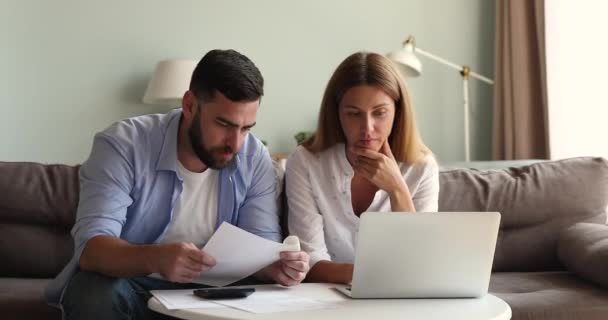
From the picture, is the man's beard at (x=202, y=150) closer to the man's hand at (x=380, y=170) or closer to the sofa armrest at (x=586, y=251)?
the man's hand at (x=380, y=170)

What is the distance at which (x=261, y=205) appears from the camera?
191 centimetres

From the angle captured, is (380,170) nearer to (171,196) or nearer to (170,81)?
(171,196)

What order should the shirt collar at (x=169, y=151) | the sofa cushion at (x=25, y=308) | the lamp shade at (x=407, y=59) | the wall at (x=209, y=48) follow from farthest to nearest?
the wall at (x=209, y=48)
the lamp shade at (x=407, y=59)
the sofa cushion at (x=25, y=308)
the shirt collar at (x=169, y=151)

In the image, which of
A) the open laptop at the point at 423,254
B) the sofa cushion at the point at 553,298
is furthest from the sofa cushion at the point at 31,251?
the sofa cushion at the point at 553,298

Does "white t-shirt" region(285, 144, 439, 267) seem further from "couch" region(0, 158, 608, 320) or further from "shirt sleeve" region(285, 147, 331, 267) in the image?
"couch" region(0, 158, 608, 320)

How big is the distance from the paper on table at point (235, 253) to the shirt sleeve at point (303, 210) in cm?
28

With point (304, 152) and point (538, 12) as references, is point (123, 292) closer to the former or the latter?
point (304, 152)

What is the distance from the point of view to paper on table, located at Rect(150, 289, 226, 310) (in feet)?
4.54

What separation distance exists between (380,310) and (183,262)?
0.38 meters

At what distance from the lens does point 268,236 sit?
189 centimetres

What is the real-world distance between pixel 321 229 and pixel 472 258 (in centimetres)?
52

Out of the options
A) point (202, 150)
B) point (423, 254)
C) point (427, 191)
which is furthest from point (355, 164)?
Result: point (423, 254)

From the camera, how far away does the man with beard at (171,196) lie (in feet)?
5.16

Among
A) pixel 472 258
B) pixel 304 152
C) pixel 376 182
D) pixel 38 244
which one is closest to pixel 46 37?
pixel 38 244
